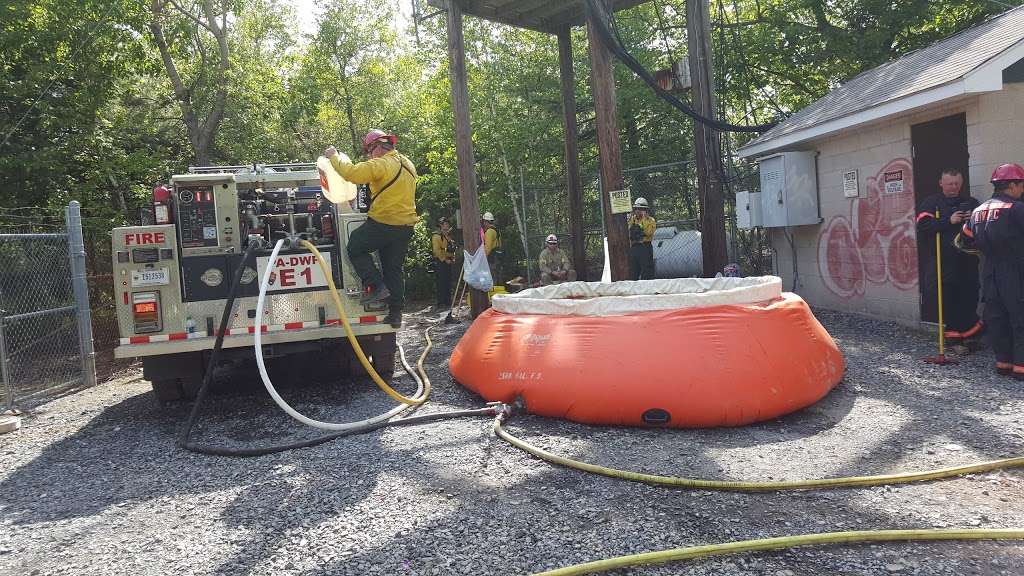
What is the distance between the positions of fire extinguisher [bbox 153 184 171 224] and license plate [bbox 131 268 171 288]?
513mm

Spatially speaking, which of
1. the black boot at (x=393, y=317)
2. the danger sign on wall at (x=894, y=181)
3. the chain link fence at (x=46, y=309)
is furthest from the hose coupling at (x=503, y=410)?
the danger sign on wall at (x=894, y=181)

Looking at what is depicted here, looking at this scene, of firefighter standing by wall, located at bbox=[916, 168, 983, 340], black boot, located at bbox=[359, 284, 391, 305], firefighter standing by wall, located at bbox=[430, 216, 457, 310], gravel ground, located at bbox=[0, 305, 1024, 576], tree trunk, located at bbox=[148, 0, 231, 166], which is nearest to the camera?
gravel ground, located at bbox=[0, 305, 1024, 576]

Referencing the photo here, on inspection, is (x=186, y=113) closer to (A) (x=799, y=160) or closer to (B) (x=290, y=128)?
(B) (x=290, y=128)

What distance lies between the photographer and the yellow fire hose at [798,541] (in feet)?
9.73

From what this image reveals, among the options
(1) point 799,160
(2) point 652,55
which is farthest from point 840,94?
(2) point 652,55

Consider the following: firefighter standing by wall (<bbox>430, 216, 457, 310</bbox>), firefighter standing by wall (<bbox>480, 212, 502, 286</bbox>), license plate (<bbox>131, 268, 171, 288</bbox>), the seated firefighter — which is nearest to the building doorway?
the seated firefighter

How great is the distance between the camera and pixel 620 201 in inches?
350

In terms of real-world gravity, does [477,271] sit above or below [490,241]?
below

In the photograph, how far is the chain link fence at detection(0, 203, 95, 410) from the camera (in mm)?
8359

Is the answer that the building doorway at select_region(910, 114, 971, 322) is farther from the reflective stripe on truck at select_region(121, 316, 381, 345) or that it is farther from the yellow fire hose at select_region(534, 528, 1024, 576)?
the reflective stripe on truck at select_region(121, 316, 381, 345)

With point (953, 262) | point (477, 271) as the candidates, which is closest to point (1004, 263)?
point (953, 262)

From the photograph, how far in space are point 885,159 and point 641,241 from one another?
430 cm

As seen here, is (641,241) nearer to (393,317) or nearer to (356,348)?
(393,317)

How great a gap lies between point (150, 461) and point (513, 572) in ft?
11.0
